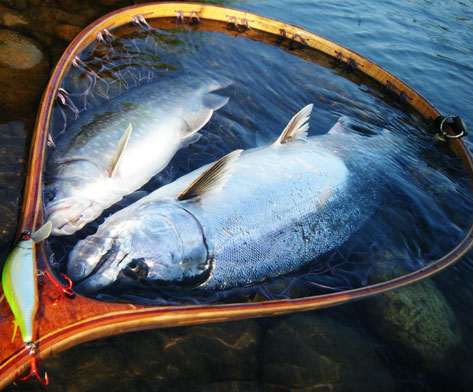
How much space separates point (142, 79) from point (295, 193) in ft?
8.55

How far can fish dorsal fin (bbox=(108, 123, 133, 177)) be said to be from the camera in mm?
2944

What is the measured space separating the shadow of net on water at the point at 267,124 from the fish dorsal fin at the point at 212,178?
604 mm

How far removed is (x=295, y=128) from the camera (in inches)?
147

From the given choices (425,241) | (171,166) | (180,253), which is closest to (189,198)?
(180,253)

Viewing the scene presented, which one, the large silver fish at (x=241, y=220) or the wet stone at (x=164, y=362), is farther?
the large silver fish at (x=241, y=220)

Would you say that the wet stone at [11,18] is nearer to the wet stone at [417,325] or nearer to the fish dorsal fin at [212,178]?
the fish dorsal fin at [212,178]

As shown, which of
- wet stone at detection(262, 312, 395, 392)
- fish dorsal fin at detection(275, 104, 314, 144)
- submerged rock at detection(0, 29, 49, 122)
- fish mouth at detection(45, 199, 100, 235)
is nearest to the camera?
wet stone at detection(262, 312, 395, 392)

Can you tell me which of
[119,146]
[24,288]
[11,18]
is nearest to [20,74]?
[11,18]

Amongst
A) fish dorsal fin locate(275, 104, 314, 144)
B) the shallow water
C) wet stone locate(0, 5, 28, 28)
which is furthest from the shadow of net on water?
wet stone locate(0, 5, 28, 28)

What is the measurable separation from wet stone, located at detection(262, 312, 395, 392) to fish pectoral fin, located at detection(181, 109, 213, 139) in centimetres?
225

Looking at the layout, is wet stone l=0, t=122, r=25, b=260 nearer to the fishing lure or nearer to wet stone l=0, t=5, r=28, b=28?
the fishing lure

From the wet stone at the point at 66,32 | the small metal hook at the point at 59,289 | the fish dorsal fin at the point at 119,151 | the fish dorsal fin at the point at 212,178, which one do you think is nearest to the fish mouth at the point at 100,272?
the small metal hook at the point at 59,289

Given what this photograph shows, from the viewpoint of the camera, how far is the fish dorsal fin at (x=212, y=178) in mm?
2848

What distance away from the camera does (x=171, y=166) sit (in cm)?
363
